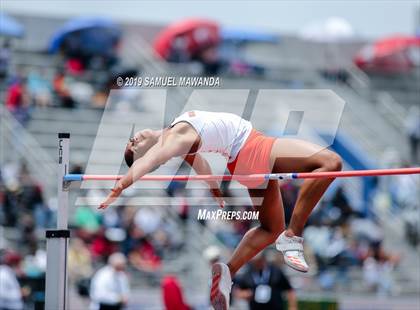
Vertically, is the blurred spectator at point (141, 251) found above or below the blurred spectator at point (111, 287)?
below

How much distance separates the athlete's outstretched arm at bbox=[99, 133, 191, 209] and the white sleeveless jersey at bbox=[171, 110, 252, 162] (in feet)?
0.58

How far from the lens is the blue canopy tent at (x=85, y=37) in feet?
64.2

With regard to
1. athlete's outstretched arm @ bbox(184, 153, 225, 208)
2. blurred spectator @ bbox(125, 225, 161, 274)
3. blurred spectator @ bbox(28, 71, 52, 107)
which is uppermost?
athlete's outstretched arm @ bbox(184, 153, 225, 208)

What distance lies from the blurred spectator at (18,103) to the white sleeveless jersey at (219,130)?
341 inches

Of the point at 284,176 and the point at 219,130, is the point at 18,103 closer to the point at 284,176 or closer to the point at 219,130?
the point at 219,130

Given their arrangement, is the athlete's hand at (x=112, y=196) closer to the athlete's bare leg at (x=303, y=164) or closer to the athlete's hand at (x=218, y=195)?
the athlete's hand at (x=218, y=195)

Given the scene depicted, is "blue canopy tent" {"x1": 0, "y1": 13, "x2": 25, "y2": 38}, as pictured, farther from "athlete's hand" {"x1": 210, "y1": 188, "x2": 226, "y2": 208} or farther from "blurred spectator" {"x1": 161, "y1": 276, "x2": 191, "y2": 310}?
"athlete's hand" {"x1": 210, "y1": 188, "x2": 226, "y2": 208}

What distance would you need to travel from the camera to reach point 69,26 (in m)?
19.9

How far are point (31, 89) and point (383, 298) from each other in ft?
20.5

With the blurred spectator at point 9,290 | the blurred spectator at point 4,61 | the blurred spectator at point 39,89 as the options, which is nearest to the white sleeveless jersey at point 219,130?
the blurred spectator at point 9,290

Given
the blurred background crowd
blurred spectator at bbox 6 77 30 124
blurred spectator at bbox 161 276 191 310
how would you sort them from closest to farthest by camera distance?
1. blurred spectator at bbox 161 276 191 310
2. the blurred background crowd
3. blurred spectator at bbox 6 77 30 124

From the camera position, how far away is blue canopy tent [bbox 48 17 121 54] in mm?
19572

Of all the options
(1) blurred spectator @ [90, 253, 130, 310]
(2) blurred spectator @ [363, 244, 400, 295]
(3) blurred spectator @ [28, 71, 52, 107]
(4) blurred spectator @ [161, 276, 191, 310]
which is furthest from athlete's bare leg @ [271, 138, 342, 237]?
(3) blurred spectator @ [28, 71, 52, 107]

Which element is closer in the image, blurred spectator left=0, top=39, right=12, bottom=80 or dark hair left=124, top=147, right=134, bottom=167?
dark hair left=124, top=147, right=134, bottom=167
